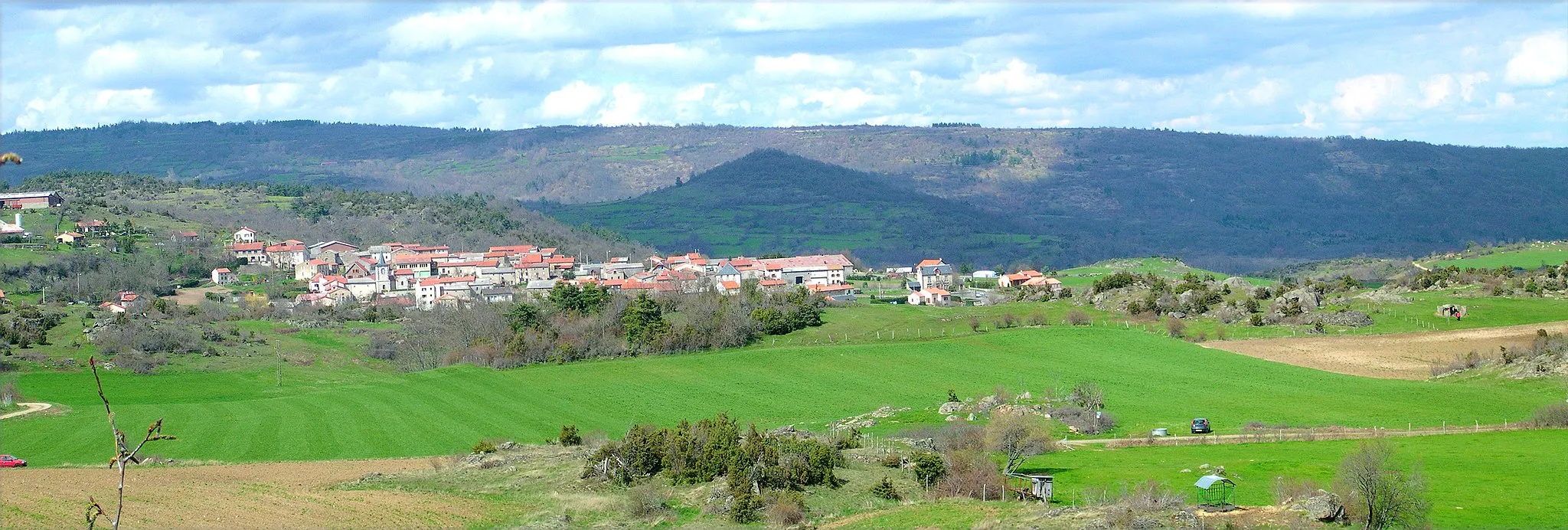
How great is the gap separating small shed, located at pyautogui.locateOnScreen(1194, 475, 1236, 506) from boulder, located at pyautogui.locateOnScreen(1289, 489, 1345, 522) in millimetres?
1896

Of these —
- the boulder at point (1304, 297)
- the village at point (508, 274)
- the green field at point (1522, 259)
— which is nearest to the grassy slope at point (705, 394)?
the boulder at point (1304, 297)

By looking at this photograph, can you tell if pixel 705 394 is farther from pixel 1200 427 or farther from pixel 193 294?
pixel 193 294

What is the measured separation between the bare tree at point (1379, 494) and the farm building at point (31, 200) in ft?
404

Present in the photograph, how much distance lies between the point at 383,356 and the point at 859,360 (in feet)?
95.7

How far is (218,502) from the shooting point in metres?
34.4

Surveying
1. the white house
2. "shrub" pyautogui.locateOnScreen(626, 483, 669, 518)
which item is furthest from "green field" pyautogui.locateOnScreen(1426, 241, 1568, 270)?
the white house

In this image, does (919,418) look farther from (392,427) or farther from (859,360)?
(392,427)

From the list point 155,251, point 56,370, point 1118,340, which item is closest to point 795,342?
point 1118,340

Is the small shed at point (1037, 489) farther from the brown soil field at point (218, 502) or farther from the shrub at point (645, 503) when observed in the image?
the brown soil field at point (218, 502)

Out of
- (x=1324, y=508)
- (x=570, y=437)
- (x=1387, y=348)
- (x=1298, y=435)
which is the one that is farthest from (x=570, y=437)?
(x=1387, y=348)

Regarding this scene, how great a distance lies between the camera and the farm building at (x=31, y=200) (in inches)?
4983

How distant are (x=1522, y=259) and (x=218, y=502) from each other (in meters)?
116

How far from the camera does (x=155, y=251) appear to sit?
383ft

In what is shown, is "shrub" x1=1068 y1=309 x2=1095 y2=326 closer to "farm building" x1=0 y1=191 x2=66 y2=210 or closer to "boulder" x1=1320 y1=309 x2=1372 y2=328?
"boulder" x1=1320 y1=309 x2=1372 y2=328
